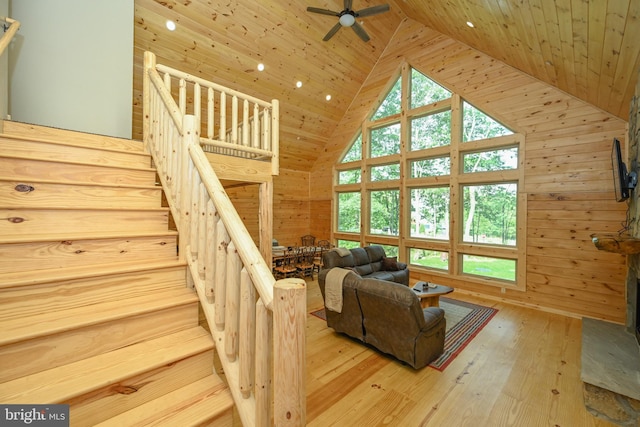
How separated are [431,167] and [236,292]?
5.46 m

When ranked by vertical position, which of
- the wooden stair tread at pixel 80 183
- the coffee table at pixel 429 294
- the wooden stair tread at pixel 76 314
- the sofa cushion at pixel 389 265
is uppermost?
the wooden stair tread at pixel 80 183

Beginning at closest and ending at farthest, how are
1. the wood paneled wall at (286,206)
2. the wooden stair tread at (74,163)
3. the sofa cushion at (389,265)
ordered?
the wooden stair tread at (74,163) → the sofa cushion at (389,265) → the wood paneled wall at (286,206)

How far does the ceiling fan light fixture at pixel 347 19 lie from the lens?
3688mm

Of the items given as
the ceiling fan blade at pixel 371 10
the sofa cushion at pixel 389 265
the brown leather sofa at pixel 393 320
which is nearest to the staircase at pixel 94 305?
the brown leather sofa at pixel 393 320

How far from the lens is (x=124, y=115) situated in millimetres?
3395

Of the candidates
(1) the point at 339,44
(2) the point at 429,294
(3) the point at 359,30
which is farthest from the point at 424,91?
(2) the point at 429,294

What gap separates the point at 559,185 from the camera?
4.13 m

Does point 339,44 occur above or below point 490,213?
above

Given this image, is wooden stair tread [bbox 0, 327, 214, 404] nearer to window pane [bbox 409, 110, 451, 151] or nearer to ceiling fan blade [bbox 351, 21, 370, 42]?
ceiling fan blade [bbox 351, 21, 370, 42]

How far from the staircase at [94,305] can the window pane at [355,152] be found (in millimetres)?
5766

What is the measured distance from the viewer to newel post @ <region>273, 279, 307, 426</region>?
0.91 metres

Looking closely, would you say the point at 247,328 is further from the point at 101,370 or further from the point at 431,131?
the point at 431,131

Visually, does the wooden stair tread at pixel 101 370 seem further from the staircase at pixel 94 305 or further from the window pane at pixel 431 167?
the window pane at pixel 431 167

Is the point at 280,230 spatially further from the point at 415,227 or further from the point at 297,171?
the point at 415,227
